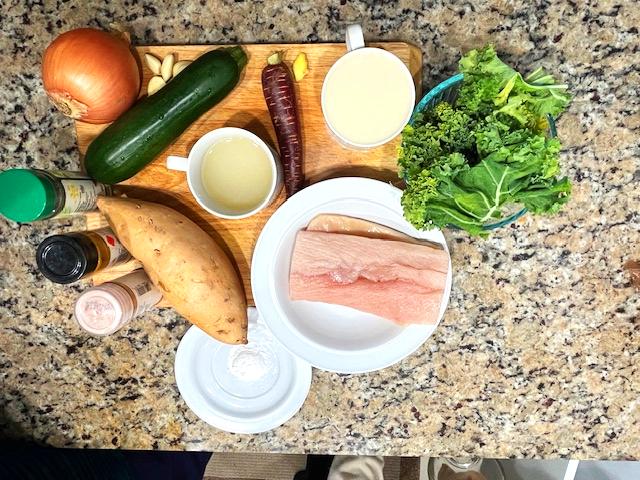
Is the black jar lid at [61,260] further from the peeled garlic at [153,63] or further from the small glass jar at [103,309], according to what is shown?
the peeled garlic at [153,63]

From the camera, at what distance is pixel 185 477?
1.31 metres

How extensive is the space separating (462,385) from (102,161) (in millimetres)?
713

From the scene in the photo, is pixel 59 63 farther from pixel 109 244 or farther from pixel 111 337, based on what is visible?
pixel 111 337

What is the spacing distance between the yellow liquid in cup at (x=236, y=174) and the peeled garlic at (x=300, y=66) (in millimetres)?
143

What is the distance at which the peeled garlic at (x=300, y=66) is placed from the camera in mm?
990

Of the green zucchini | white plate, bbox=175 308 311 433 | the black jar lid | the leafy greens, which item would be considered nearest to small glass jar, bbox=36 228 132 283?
the black jar lid

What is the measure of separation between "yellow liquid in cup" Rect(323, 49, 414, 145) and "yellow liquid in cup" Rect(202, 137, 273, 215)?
0.13 meters

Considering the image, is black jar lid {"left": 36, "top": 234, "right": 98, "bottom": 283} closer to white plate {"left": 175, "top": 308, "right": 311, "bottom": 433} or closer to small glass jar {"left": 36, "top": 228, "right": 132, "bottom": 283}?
small glass jar {"left": 36, "top": 228, "right": 132, "bottom": 283}

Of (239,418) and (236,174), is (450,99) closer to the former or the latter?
(236,174)

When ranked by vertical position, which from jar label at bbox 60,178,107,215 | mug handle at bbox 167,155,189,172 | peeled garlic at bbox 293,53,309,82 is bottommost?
jar label at bbox 60,178,107,215

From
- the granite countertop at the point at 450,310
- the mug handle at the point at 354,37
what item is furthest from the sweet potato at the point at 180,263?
the mug handle at the point at 354,37

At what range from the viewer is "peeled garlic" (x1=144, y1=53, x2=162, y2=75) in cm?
100

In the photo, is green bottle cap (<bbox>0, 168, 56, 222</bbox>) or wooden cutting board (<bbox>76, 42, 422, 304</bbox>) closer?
green bottle cap (<bbox>0, 168, 56, 222</bbox>)

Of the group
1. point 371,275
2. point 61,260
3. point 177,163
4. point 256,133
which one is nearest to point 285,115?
point 256,133
